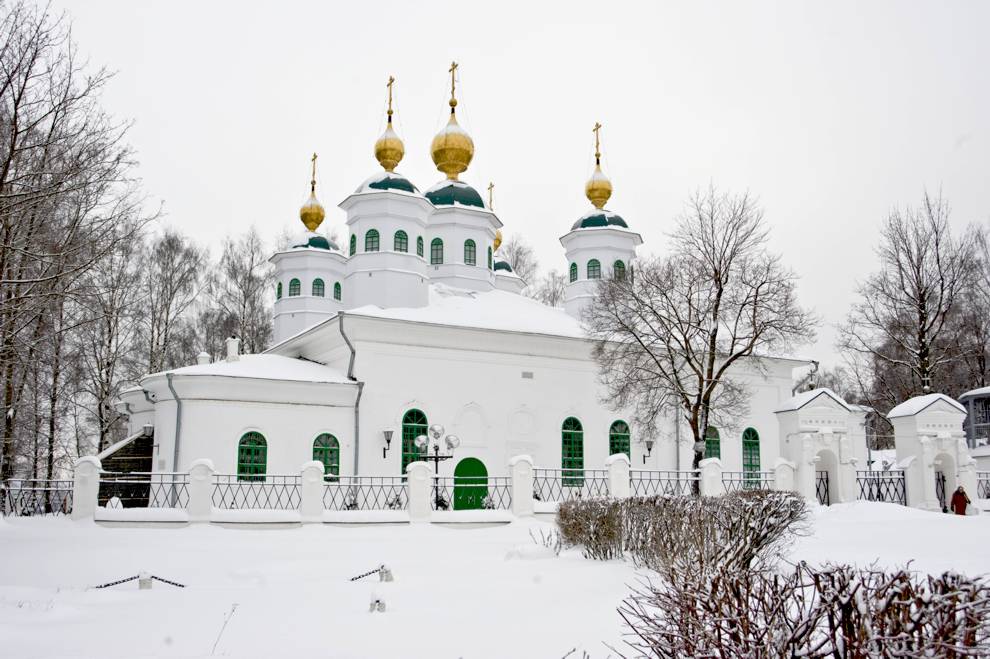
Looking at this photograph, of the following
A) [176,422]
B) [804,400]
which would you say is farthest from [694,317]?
[176,422]

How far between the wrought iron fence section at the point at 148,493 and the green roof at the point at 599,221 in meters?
15.8

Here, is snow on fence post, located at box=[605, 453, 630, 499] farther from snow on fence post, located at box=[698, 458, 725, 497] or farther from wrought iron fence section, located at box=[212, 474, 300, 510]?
wrought iron fence section, located at box=[212, 474, 300, 510]

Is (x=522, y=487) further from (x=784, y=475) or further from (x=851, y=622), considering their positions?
(x=851, y=622)

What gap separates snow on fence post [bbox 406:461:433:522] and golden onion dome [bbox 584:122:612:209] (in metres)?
16.9

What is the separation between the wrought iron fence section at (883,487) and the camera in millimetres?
19484

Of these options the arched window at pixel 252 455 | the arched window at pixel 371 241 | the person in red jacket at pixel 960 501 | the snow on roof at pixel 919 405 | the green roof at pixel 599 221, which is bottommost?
the person in red jacket at pixel 960 501

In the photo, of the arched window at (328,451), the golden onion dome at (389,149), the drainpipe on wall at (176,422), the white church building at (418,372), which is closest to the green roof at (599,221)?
the white church building at (418,372)

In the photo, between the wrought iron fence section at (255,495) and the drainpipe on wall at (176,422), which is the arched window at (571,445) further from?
the drainpipe on wall at (176,422)

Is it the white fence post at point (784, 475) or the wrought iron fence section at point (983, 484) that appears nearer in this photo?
the white fence post at point (784, 475)

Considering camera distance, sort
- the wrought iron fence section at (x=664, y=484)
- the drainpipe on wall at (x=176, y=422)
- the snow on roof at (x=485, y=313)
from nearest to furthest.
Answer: the wrought iron fence section at (x=664, y=484)
the drainpipe on wall at (x=176, y=422)
the snow on roof at (x=485, y=313)

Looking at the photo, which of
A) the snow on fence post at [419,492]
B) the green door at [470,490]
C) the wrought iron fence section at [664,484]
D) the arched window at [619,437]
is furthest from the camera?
the arched window at [619,437]

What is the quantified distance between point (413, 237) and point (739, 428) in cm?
1139

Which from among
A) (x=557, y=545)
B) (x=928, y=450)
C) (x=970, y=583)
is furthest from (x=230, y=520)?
(x=928, y=450)

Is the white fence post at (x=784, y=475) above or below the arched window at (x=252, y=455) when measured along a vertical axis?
below
